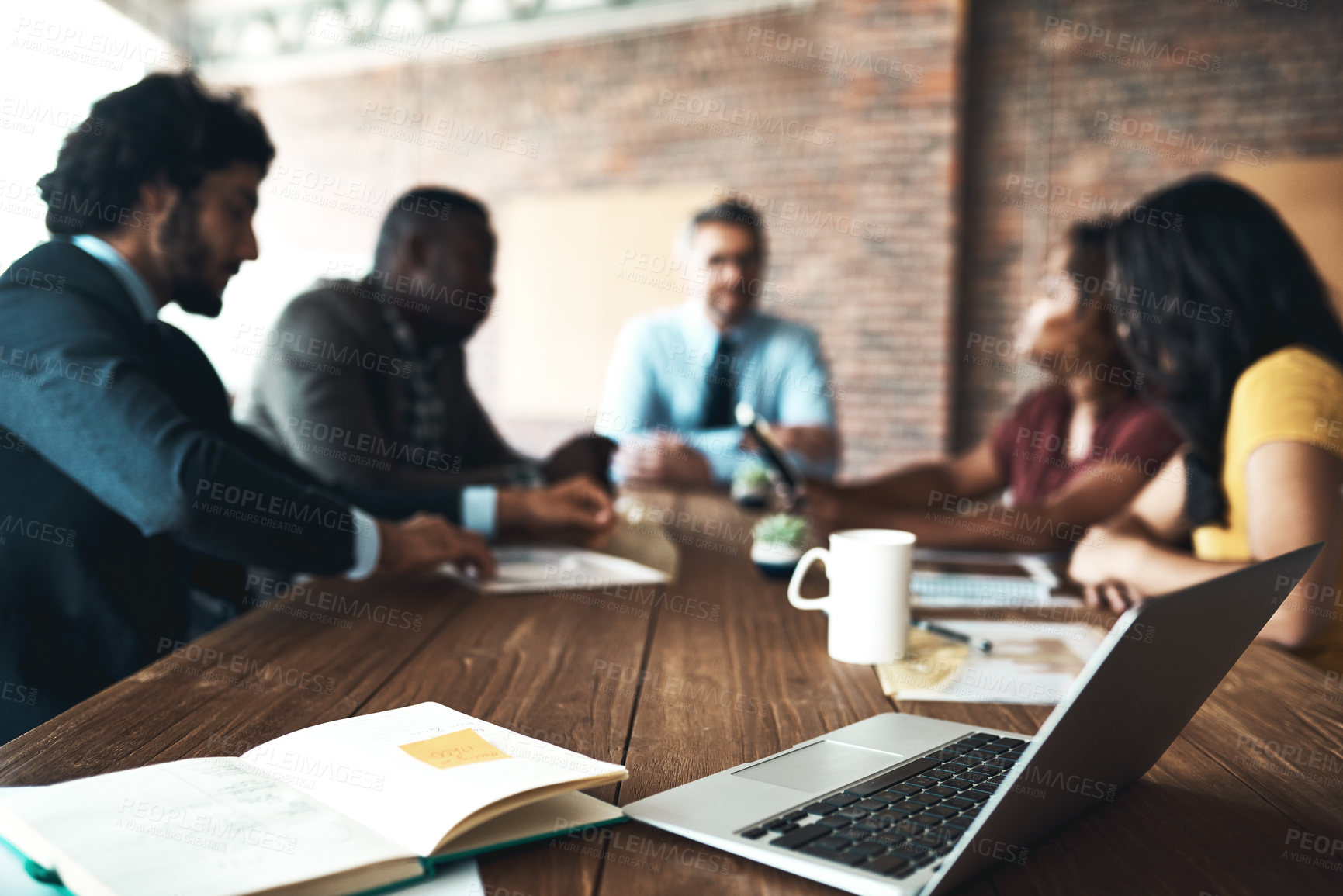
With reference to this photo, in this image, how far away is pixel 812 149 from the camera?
4.72 meters

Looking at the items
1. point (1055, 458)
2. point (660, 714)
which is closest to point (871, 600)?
point (660, 714)

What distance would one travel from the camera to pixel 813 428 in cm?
297

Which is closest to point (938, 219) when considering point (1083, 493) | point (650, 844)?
point (1083, 493)

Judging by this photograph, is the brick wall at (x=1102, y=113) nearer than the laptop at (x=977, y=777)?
No

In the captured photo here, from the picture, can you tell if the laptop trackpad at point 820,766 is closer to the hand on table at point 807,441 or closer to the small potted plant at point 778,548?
the small potted plant at point 778,548

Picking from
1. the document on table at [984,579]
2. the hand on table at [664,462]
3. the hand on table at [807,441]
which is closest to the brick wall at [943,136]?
the hand on table at [807,441]

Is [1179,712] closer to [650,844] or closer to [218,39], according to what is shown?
[650,844]

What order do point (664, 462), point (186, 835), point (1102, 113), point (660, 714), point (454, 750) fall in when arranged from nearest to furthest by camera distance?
point (186, 835) < point (454, 750) < point (660, 714) < point (664, 462) < point (1102, 113)

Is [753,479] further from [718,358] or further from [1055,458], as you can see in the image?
[718,358]

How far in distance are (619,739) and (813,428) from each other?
2.22 metres

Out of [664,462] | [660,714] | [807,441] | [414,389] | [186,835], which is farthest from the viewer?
[807,441]

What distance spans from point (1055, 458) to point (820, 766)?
6.56ft

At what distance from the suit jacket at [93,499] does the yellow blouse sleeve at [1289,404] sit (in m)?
1.29

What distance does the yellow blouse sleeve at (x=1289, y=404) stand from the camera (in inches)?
50.9
